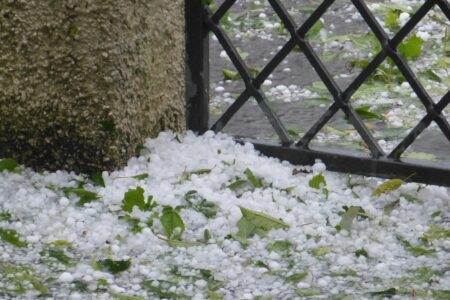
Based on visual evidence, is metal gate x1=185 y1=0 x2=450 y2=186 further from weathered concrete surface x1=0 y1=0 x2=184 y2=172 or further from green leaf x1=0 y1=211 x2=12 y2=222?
green leaf x1=0 y1=211 x2=12 y2=222

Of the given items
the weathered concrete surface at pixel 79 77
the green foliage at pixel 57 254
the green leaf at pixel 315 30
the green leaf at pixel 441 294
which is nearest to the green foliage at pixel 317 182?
the weathered concrete surface at pixel 79 77

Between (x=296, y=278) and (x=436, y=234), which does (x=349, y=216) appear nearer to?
(x=436, y=234)

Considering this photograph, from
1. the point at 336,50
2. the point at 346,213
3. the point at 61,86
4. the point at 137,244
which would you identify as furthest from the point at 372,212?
the point at 336,50

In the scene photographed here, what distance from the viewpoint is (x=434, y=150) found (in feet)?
10.1

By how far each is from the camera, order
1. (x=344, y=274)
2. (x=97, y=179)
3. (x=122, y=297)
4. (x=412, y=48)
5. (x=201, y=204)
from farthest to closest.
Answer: (x=412, y=48) → (x=97, y=179) → (x=201, y=204) → (x=344, y=274) → (x=122, y=297)

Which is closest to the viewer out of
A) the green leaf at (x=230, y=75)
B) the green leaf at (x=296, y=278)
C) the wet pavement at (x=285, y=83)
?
the green leaf at (x=296, y=278)

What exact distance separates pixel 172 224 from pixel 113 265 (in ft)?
0.73

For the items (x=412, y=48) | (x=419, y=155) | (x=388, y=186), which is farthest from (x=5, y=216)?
(x=412, y=48)

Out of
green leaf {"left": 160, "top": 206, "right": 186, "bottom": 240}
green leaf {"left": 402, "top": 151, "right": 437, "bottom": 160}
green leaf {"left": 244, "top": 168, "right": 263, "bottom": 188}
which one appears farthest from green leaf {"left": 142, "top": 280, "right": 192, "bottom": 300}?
green leaf {"left": 402, "top": 151, "right": 437, "bottom": 160}

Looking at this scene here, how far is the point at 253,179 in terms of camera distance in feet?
8.78

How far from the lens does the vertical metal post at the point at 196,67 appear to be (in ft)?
9.41

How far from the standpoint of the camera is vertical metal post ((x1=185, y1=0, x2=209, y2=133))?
2867mm

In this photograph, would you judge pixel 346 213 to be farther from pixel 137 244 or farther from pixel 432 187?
pixel 137 244

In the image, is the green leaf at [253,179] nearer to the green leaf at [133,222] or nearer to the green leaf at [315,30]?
the green leaf at [133,222]
